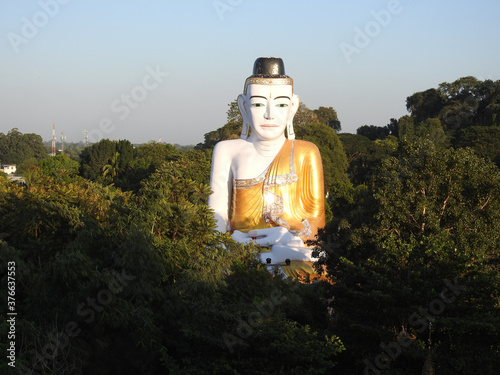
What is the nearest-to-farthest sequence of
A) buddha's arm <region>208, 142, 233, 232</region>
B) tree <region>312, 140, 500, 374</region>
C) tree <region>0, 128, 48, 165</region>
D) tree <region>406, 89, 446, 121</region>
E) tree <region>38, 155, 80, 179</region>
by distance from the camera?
tree <region>312, 140, 500, 374</region> → buddha's arm <region>208, 142, 233, 232</region> → tree <region>38, 155, 80, 179</region> → tree <region>406, 89, 446, 121</region> → tree <region>0, 128, 48, 165</region>

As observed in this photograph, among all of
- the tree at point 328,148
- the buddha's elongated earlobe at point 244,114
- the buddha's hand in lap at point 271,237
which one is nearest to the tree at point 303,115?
the tree at point 328,148

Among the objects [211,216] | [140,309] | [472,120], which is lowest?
[140,309]

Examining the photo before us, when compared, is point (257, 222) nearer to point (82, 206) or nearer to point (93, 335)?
point (82, 206)

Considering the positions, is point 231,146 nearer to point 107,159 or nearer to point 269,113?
point 269,113

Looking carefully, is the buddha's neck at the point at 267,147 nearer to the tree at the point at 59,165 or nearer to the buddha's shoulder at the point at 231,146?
the buddha's shoulder at the point at 231,146

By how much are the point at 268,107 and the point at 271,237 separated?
3.18m

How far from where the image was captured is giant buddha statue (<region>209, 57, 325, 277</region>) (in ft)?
56.7

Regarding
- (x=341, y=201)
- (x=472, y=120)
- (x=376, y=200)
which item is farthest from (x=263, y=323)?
(x=472, y=120)

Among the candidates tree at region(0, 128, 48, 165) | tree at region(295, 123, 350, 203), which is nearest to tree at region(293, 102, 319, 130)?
tree at region(295, 123, 350, 203)

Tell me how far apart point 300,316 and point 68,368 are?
4027mm

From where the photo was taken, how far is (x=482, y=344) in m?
9.90

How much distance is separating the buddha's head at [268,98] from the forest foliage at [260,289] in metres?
3.52

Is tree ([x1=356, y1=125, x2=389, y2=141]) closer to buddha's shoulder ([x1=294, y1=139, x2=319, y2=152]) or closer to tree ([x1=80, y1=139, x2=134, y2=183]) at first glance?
tree ([x1=80, y1=139, x2=134, y2=183])

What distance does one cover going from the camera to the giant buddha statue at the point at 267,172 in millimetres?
17281
